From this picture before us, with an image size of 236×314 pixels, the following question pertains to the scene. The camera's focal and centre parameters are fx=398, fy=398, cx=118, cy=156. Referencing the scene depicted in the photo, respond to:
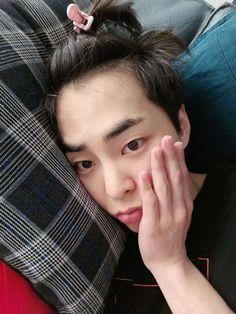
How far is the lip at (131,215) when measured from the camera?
73 centimetres

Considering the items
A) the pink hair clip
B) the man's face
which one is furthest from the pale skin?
the pink hair clip

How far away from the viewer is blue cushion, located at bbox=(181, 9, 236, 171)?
89 centimetres

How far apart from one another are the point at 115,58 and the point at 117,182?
0.85ft

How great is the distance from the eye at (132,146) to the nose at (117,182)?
1.4 inches

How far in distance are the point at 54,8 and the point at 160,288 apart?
0.63 meters

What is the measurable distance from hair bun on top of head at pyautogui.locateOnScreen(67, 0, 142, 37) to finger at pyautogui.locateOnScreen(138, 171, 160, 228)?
33 centimetres

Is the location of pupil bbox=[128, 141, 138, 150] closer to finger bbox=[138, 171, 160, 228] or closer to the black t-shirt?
finger bbox=[138, 171, 160, 228]

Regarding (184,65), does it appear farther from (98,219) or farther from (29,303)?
(29,303)

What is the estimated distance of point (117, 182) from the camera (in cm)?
69

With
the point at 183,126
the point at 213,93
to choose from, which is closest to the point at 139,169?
the point at 183,126

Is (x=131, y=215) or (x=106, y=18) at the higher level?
(x=106, y=18)

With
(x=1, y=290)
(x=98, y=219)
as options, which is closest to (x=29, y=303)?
(x=1, y=290)

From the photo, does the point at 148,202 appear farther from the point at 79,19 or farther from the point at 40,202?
the point at 79,19

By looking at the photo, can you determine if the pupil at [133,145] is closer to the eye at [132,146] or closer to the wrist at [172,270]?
the eye at [132,146]
